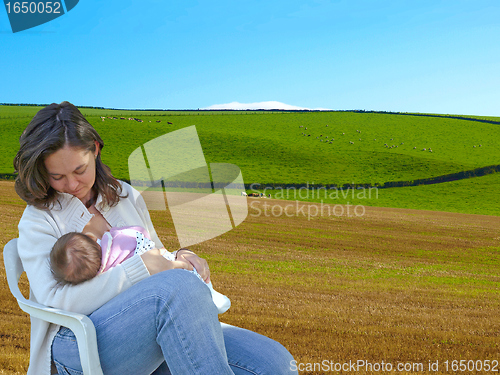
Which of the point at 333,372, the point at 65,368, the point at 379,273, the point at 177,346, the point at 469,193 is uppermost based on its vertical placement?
the point at 177,346

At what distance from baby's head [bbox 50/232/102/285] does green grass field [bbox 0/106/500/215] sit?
3169cm

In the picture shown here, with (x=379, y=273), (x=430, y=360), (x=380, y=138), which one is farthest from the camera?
(x=380, y=138)

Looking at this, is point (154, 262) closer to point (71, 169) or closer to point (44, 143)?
point (71, 169)

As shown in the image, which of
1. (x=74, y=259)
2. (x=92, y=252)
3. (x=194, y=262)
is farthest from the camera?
(x=194, y=262)

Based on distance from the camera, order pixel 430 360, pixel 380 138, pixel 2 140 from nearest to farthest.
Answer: pixel 430 360 < pixel 2 140 < pixel 380 138

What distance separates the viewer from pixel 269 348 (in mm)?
2098

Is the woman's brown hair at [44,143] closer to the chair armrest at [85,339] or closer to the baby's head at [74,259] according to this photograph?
the baby's head at [74,259]

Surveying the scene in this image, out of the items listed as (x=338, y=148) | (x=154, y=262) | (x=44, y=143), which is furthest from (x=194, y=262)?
(x=338, y=148)

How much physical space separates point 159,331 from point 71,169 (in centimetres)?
102

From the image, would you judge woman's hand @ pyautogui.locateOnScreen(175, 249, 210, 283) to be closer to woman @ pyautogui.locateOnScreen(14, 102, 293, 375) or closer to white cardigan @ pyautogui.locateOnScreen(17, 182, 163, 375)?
woman @ pyautogui.locateOnScreen(14, 102, 293, 375)

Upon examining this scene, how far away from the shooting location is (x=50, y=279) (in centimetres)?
181

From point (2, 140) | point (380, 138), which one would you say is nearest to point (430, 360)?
point (2, 140)

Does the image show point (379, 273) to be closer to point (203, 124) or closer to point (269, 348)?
point (269, 348)

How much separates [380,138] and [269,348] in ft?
192
